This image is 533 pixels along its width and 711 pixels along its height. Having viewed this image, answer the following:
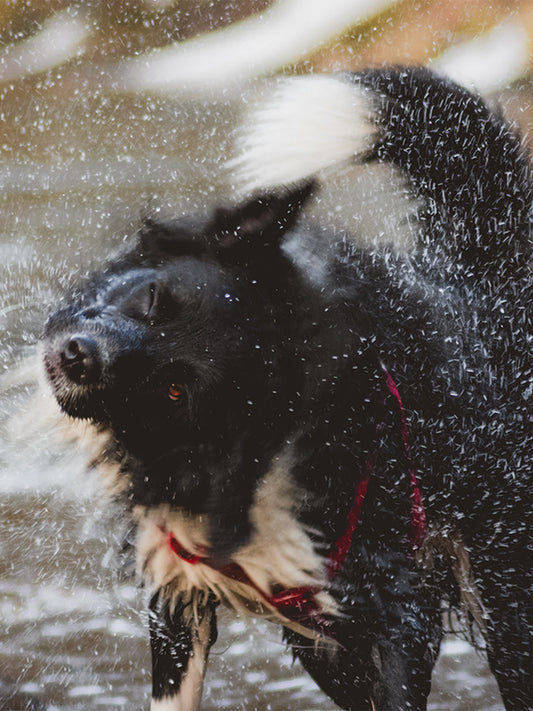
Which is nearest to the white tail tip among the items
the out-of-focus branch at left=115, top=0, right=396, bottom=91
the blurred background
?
the blurred background

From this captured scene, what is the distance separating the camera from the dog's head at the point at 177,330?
1669 mm

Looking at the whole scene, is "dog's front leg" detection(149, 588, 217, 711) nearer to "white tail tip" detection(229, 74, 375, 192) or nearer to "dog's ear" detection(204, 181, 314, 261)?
"dog's ear" detection(204, 181, 314, 261)

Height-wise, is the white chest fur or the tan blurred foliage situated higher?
the tan blurred foliage

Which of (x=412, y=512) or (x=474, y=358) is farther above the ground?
(x=474, y=358)

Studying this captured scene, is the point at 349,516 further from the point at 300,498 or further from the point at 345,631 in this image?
the point at 345,631

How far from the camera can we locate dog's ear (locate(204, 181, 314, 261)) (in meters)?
1.87

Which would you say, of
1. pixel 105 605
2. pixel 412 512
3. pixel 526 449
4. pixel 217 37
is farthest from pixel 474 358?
pixel 217 37

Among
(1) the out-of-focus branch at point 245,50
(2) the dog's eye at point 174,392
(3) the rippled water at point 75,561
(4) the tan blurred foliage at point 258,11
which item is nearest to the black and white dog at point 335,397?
(2) the dog's eye at point 174,392

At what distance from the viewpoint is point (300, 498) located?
75.0 inches

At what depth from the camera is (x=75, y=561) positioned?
326cm

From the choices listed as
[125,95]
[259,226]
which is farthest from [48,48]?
[259,226]

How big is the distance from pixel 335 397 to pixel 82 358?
567 millimetres

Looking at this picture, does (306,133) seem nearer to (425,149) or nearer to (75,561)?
(425,149)

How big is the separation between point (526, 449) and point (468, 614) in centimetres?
46
